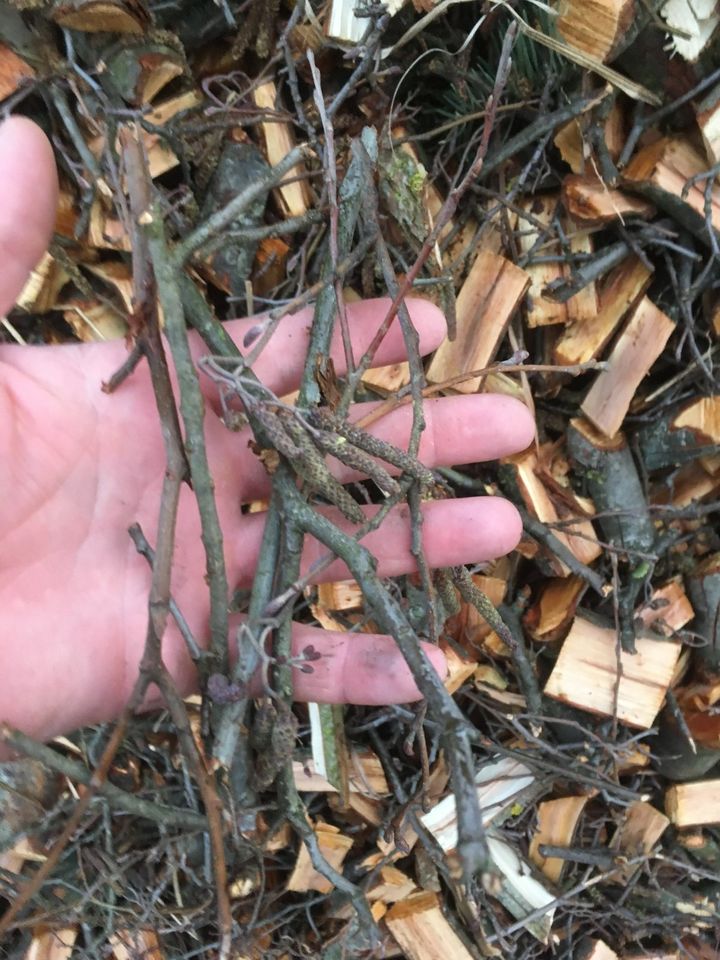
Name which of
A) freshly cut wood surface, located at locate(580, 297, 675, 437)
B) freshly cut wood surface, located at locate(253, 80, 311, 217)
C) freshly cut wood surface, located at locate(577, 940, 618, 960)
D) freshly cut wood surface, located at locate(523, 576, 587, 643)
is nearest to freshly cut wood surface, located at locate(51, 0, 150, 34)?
freshly cut wood surface, located at locate(253, 80, 311, 217)

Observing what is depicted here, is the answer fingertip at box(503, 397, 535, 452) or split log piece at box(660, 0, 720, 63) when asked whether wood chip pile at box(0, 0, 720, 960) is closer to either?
split log piece at box(660, 0, 720, 63)

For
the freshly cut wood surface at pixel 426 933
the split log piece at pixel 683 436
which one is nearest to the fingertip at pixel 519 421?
the split log piece at pixel 683 436

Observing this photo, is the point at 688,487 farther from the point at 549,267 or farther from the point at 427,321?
the point at 427,321

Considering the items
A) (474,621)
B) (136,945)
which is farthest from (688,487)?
(136,945)

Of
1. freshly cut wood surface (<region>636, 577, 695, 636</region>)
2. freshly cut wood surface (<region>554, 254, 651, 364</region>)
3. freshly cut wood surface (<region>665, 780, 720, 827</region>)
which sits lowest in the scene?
freshly cut wood surface (<region>665, 780, 720, 827</region>)

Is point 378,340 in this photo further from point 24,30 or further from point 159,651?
point 24,30
